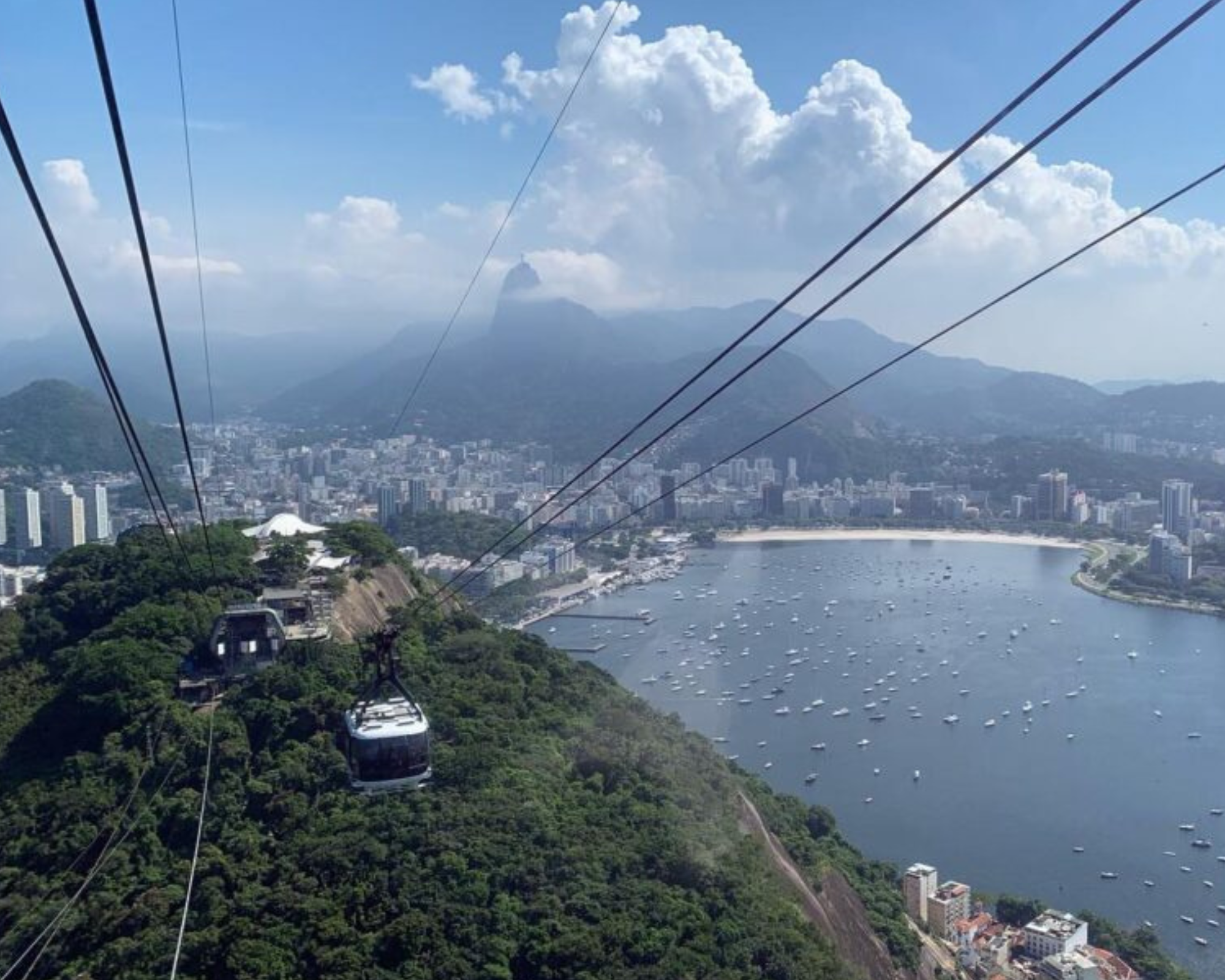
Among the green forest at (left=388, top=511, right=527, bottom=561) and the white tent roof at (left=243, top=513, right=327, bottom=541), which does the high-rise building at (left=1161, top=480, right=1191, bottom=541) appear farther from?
the white tent roof at (left=243, top=513, right=327, bottom=541)

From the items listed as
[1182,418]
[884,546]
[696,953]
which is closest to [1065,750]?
[696,953]

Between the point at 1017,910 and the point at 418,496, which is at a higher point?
the point at 418,496

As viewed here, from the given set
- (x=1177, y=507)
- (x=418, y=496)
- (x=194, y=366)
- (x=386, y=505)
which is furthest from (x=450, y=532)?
(x=194, y=366)

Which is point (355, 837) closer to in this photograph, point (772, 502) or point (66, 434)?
point (66, 434)

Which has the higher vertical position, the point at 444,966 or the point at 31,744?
the point at 31,744

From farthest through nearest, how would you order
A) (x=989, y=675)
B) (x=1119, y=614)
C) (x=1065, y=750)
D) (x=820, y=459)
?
(x=820, y=459), (x=1119, y=614), (x=989, y=675), (x=1065, y=750)

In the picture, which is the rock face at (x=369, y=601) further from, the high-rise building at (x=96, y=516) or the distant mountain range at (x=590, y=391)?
the distant mountain range at (x=590, y=391)

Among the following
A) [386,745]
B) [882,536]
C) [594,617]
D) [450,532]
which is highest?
[386,745]

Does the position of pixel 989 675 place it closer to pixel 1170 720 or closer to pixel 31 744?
pixel 1170 720
